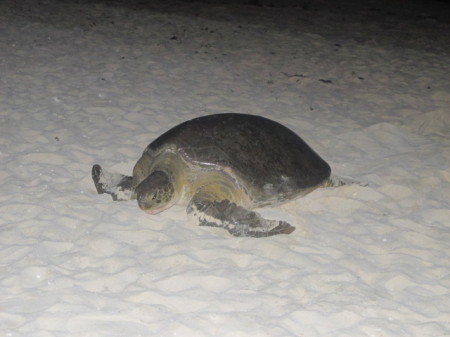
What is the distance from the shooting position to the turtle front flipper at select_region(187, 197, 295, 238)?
3.05m

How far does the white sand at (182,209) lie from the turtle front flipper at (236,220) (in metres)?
0.06

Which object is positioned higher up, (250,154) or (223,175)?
(250,154)

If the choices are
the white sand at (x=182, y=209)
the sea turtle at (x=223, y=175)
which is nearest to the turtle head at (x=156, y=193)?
the sea turtle at (x=223, y=175)

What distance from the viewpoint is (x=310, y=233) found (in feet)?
10.3

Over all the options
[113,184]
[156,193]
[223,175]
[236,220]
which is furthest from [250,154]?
[113,184]

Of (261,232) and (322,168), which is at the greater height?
(322,168)

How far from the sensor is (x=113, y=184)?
351 centimetres

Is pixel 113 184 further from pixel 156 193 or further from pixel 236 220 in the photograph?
pixel 236 220

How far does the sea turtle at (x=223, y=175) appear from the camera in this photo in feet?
10.2

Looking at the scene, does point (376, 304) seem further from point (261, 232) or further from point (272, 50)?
point (272, 50)

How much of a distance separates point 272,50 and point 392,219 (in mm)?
4262

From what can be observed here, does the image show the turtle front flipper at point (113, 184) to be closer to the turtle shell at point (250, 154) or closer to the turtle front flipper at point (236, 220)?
the turtle shell at point (250, 154)

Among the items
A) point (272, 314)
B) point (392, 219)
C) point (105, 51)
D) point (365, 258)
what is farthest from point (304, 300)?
point (105, 51)

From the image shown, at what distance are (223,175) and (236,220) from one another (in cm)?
32
